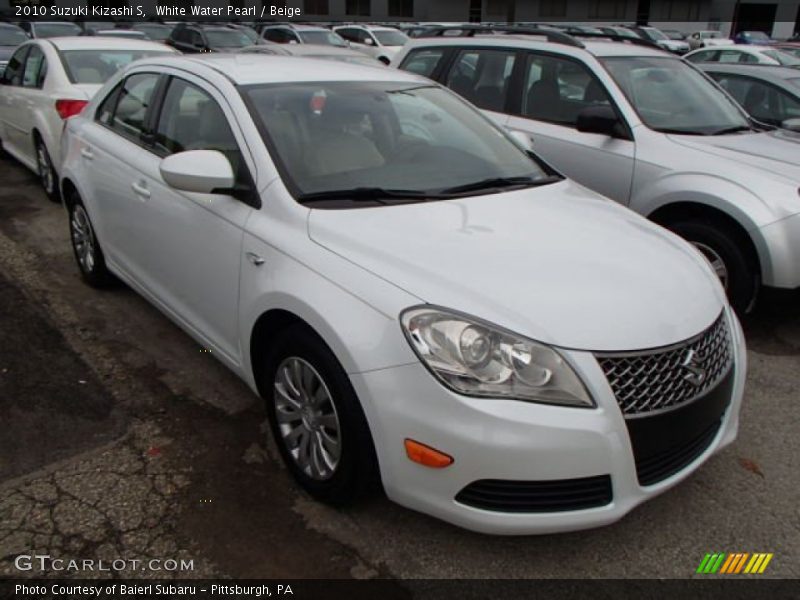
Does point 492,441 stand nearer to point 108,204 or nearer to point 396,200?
point 396,200

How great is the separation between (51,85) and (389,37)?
683 inches

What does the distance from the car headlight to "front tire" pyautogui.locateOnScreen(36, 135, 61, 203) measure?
232 inches

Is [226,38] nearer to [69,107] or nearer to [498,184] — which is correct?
[69,107]

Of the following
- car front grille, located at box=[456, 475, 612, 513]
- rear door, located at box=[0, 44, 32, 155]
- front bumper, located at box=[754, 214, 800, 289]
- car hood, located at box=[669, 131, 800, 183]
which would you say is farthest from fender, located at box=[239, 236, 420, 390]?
rear door, located at box=[0, 44, 32, 155]

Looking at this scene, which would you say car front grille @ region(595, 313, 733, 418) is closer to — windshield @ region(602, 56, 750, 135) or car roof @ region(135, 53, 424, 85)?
car roof @ region(135, 53, 424, 85)

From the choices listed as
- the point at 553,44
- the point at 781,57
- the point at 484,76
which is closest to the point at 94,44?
the point at 484,76

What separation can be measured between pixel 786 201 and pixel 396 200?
2.63 meters

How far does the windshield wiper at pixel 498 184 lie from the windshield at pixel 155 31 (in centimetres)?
1930

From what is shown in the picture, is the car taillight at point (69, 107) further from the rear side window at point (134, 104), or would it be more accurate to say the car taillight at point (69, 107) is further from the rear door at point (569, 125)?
the rear door at point (569, 125)

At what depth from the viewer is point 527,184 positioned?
3402mm

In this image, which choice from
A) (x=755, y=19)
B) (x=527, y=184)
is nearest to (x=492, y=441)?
(x=527, y=184)

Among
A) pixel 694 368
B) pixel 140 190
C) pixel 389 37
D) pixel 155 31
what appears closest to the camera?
pixel 694 368

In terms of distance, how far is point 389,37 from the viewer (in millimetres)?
22484

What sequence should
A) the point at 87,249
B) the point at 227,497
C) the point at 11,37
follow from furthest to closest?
the point at 11,37 → the point at 87,249 → the point at 227,497
